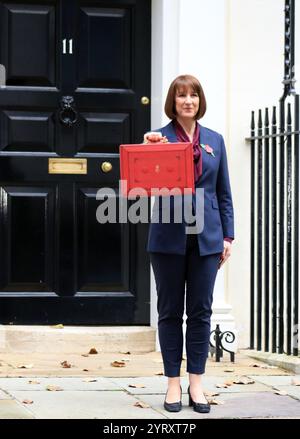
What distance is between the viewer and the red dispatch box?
5.78m

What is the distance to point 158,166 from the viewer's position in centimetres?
581

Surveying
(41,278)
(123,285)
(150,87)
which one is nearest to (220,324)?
(123,285)

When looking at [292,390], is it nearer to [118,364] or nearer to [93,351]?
[118,364]

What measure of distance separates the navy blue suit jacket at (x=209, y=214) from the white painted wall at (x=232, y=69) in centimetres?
202

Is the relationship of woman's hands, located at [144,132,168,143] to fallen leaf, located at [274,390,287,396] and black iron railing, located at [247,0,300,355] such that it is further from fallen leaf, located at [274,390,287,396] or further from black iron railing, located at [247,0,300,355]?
black iron railing, located at [247,0,300,355]

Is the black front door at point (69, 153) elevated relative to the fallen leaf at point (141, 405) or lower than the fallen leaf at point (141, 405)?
elevated

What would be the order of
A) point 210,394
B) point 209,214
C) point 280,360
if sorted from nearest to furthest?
1. point 209,214
2. point 210,394
3. point 280,360

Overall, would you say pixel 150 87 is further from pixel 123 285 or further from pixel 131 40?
pixel 123 285

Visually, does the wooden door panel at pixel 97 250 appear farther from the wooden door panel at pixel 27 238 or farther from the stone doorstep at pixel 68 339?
the stone doorstep at pixel 68 339

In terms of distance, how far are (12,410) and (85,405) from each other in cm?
44

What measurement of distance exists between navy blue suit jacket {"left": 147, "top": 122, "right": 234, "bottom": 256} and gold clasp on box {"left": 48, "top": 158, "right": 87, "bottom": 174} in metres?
2.23

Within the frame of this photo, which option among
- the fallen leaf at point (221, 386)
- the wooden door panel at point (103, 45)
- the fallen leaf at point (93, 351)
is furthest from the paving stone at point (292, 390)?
the wooden door panel at point (103, 45)

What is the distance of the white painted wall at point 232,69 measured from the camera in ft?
Result: 26.8

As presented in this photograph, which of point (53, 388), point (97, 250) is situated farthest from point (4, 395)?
point (97, 250)
